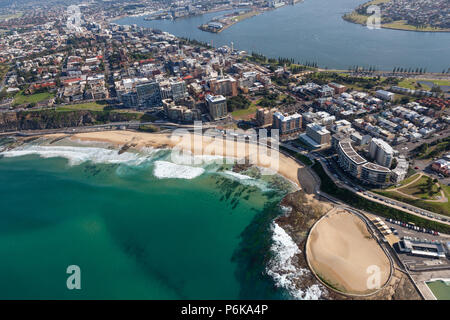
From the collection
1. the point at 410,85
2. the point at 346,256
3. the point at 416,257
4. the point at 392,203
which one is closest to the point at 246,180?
the point at 346,256

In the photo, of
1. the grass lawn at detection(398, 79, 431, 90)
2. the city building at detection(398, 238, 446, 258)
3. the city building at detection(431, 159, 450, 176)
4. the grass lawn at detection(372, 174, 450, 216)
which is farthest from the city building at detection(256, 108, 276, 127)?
the grass lawn at detection(398, 79, 431, 90)

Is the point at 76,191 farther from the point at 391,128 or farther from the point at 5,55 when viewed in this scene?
the point at 5,55

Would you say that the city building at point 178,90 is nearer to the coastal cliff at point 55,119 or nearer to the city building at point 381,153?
the coastal cliff at point 55,119

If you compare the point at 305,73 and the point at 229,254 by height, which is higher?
the point at 305,73

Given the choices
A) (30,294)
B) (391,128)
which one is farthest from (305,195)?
(30,294)

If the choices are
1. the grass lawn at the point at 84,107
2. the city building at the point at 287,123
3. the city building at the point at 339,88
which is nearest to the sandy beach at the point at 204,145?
the city building at the point at 287,123

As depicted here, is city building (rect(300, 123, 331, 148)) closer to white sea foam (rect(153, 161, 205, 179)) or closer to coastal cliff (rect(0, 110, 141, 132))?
white sea foam (rect(153, 161, 205, 179))
